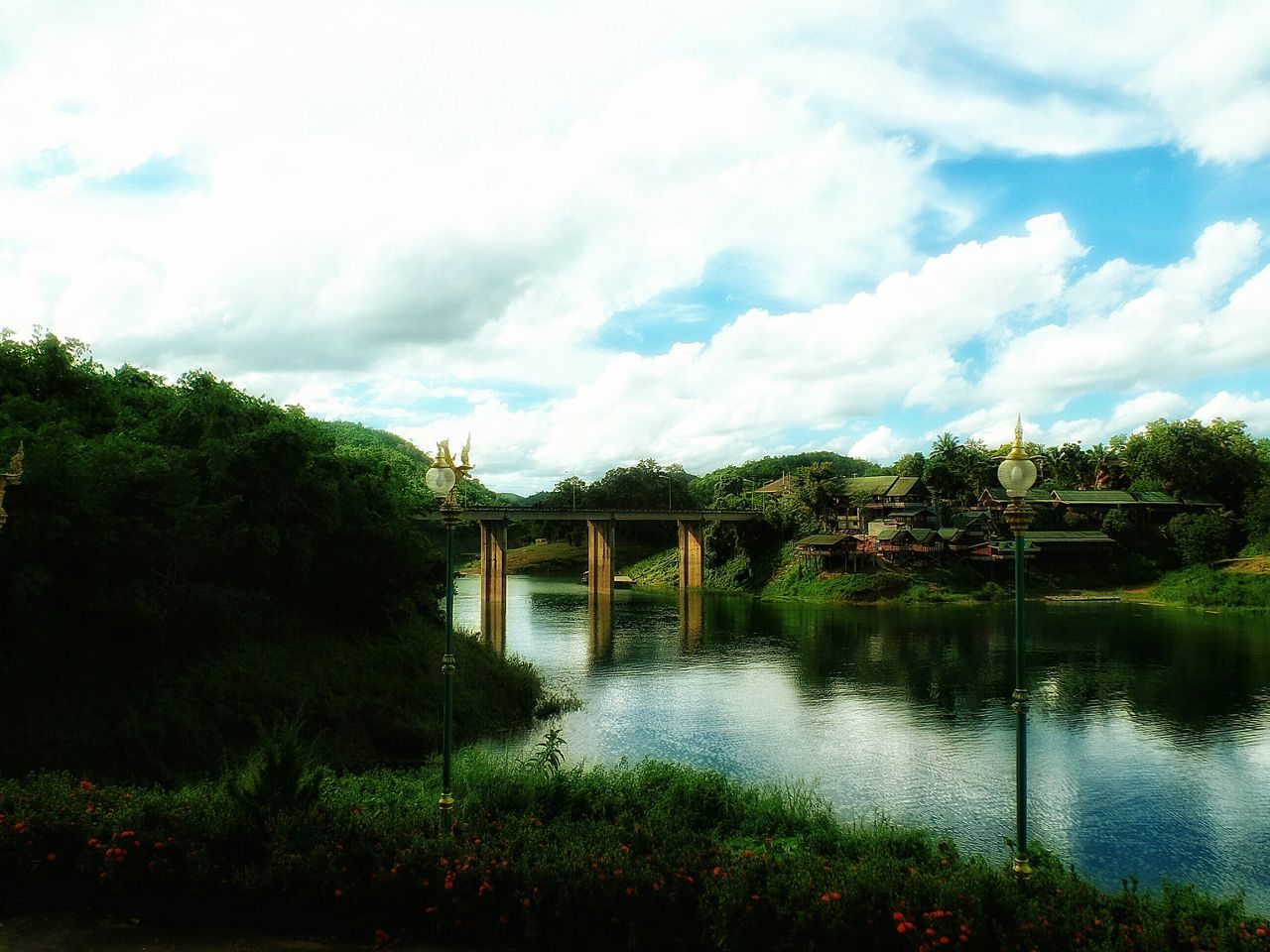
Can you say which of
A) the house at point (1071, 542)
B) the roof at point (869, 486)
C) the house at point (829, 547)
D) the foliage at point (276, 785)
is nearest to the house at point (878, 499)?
the roof at point (869, 486)

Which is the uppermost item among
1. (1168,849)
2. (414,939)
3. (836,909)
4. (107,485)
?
(107,485)

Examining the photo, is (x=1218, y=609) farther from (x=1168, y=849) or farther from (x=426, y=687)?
(x=426, y=687)

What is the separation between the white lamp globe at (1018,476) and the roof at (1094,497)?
274ft

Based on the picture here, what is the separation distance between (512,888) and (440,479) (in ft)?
19.2

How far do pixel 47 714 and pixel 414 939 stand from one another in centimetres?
1451

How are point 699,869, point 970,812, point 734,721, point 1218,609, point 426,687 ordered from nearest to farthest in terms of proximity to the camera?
point 699,869
point 970,812
point 426,687
point 734,721
point 1218,609

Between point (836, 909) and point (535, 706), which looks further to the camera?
point (535, 706)

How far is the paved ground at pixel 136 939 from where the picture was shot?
962 cm

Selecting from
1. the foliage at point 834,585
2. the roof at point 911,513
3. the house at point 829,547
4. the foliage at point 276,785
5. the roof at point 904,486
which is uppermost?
the roof at point 904,486

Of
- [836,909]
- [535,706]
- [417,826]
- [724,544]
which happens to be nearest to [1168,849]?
[836,909]

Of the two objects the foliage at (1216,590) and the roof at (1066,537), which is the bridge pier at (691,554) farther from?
the foliage at (1216,590)

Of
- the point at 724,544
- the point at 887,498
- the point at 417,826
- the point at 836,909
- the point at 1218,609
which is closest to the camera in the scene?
the point at 836,909

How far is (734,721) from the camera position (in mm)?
31609

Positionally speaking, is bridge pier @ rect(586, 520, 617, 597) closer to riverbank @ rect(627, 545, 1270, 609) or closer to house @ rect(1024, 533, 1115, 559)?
riverbank @ rect(627, 545, 1270, 609)
